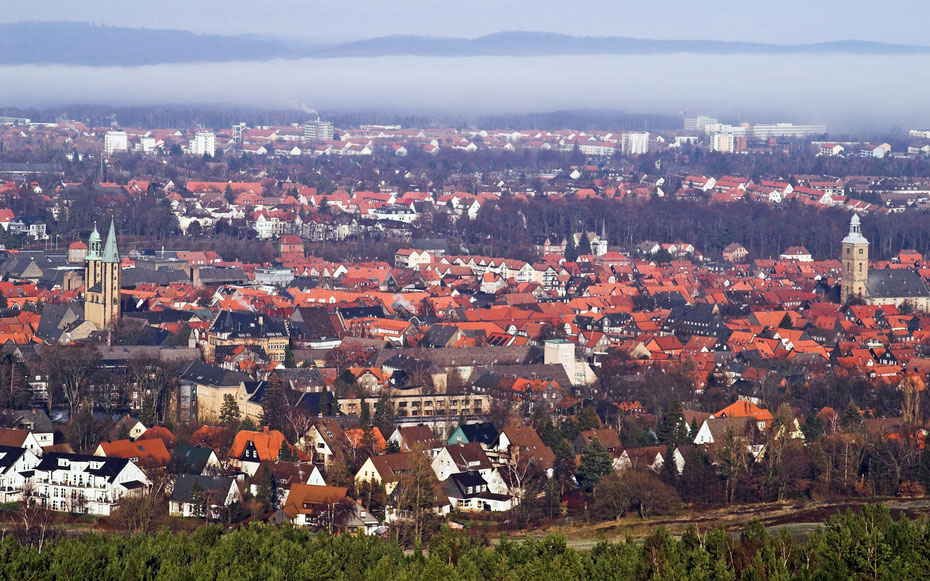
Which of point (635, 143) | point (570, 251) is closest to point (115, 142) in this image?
point (635, 143)

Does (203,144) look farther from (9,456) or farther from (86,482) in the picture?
(86,482)

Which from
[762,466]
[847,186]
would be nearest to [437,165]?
[847,186]

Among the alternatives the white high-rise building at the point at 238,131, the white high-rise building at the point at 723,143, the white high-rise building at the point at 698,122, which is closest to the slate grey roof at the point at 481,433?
the white high-rise building at the point at 238,131

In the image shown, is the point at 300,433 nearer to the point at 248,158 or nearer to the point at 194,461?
the point at 194,461

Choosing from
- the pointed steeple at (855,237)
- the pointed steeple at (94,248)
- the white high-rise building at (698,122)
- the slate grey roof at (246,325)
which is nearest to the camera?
the slate grey roof at (246,325)

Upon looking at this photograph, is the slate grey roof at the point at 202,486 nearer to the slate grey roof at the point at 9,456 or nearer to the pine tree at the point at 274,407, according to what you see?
the slate grey roof at the point at 9,456
